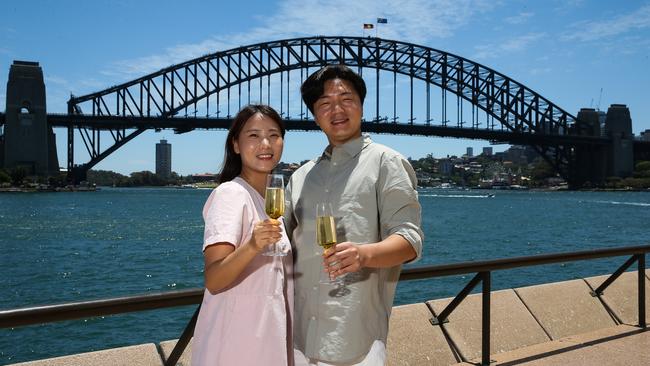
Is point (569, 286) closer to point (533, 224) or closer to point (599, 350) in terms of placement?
point (599, 350)

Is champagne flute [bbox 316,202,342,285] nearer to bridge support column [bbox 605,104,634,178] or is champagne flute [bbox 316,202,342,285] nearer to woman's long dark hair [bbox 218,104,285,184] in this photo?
woman's long dark hair [bbox 218,104,285,184]

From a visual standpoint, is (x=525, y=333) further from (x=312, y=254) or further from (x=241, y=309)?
(x=241, y=309)

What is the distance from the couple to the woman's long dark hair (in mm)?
11

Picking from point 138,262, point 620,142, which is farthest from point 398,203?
point 620,142

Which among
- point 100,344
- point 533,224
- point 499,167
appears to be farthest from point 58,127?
point 499,167

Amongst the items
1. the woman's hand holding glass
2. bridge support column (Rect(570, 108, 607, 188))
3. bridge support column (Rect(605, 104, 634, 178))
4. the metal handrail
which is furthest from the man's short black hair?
bridge support column (Rect(605, 104, 634, 178))

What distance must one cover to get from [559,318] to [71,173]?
229 ft

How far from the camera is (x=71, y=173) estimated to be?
68.6 m

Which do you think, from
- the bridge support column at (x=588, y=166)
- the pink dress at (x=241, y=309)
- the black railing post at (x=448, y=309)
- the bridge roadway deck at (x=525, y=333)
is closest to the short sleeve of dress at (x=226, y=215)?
the pink dress at (x=241, y=309)

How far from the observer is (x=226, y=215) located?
1.90 meters

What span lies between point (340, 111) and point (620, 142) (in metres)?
85.6

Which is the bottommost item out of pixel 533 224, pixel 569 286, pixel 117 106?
pixel 533 224

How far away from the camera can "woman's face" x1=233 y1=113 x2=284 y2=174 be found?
2.09 m

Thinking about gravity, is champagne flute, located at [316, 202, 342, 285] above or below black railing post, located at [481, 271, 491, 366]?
above
